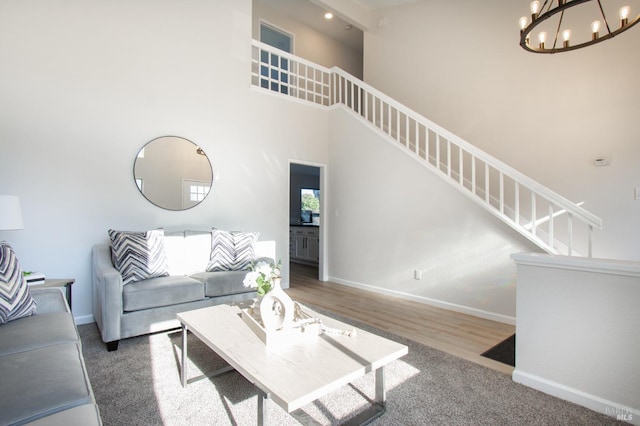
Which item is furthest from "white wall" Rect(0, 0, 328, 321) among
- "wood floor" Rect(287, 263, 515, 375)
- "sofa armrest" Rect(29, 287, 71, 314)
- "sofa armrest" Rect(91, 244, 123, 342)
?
"wood floor" Rect(287, 263, 515, 375)

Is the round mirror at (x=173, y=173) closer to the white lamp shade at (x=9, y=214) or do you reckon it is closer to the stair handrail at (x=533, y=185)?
the white lamp shade at (x=9, y=214)

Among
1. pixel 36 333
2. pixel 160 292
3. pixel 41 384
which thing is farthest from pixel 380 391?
pixel 160 292

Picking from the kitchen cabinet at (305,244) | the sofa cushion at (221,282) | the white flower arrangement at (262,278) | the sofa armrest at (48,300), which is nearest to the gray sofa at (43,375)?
the sofa armrest at (48,300)

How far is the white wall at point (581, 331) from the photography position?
1808mm

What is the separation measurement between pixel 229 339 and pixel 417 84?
5150 mm

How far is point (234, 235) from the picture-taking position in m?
3.88

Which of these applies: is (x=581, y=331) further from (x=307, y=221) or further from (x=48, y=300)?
(x=307, y=221)

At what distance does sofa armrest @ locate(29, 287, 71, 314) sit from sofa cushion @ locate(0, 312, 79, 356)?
7.8 inches

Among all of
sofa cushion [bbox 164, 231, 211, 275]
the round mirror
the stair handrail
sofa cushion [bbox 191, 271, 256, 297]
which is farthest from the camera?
the round mirror

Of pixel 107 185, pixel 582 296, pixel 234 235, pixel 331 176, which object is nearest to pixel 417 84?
pixel 331 176

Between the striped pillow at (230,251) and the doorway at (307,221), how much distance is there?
1807 mm

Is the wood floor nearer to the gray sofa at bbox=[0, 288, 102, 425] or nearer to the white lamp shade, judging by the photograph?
the gray sofa at bbox=[0, 288, 102, 425]

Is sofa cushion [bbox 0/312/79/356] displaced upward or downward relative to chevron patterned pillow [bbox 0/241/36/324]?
downward

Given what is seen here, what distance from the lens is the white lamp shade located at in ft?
8.14
